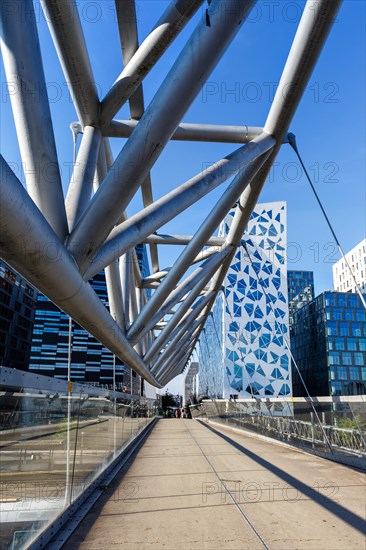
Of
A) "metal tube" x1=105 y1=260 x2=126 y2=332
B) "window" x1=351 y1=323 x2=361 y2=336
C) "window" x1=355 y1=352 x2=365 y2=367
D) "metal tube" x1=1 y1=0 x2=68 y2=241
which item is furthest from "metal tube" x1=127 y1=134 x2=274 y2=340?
"window" x1=355 y1=352 x2=365 y2=367

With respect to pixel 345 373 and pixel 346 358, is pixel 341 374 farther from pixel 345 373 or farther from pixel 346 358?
pixel 346 358

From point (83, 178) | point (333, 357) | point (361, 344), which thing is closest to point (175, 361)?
point (83, 178)

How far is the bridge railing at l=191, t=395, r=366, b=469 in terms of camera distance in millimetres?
10766

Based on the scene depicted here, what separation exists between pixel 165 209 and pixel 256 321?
6266 cm

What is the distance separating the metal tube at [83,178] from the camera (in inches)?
164

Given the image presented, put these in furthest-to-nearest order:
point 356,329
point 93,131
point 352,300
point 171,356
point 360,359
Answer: point 352,300
point 356,329
point 360,359
point 171,356
point 93,131

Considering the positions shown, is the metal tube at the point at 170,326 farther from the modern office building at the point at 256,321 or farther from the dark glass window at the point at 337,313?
the dark glass window at the point at 337,313

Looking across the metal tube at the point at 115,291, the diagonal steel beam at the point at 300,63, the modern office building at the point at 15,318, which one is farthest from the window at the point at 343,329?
the metal tube at the point at 115,291

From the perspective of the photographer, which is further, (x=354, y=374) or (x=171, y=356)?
(x=354, y=374)

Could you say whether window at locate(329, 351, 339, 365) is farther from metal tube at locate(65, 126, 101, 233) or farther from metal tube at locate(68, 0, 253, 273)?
metal tube at locate(68, 0, 253, 273)

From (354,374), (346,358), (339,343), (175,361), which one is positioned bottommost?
(354,374)

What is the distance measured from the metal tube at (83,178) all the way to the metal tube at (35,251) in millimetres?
613

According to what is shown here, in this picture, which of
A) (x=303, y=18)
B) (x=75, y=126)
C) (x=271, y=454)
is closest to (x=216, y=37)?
(x=303, y=18)

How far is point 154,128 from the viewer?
384cm
